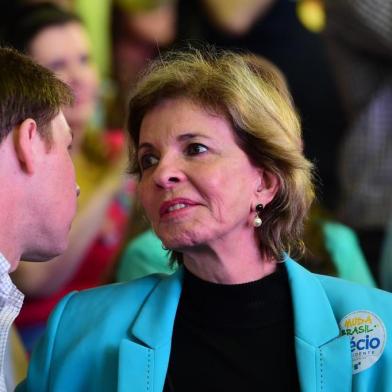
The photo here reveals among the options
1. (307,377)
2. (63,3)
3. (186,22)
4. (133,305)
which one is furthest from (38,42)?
(307,377)

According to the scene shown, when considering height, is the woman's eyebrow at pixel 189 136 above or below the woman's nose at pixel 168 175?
above

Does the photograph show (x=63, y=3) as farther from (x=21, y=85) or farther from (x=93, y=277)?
(x=21, y=85)

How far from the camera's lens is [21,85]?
174cm

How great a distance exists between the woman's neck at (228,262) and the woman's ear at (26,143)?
364mm

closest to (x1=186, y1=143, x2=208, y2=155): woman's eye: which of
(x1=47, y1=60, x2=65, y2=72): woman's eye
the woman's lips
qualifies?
the woman's lips

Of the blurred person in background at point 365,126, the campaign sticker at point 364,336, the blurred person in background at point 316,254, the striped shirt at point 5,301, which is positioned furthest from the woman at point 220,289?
the blurred person in background at point 365,126

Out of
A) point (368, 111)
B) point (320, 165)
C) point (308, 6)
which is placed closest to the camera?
point (368, 111)

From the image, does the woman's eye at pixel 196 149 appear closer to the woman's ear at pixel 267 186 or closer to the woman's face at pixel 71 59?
the woman's ear at pixel 267 186

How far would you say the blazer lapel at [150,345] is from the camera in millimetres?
1788

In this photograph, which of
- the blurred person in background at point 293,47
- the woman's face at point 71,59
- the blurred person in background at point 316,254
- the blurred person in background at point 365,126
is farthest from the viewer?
the blurred person in background at point 293,47

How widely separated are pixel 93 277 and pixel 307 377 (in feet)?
5.13

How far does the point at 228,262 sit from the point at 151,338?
219 mm

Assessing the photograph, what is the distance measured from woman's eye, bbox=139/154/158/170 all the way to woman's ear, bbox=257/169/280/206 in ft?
0.73

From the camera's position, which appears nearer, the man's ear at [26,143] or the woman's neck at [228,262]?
the man's ear at [26,143]
